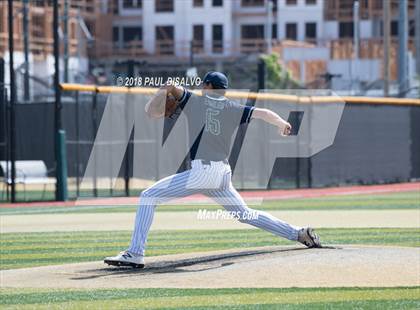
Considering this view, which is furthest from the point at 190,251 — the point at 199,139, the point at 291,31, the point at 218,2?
the point at 291,31

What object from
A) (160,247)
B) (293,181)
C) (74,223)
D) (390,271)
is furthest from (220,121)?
(293,181)

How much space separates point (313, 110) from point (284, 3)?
2096 inches

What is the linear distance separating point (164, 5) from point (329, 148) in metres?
54.1

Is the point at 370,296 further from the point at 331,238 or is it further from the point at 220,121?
the point at 331,238

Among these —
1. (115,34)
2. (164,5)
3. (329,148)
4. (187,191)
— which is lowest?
(329,148)

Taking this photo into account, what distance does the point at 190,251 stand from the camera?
47.1 feet

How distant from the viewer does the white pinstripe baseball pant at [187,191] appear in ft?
38.8

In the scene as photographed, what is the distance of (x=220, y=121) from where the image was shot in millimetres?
12062

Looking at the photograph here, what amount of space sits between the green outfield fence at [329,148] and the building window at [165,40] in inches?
1830

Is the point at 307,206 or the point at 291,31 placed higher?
the point at 291,31

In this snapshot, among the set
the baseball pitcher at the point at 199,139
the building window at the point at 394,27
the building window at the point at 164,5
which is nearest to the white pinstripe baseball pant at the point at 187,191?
the baseball pitcher at the point at 199,139

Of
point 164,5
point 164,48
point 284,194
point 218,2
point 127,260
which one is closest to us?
point 127,260

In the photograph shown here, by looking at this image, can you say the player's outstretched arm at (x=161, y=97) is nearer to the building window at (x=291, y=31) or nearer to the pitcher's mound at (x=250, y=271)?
the pitcher's mound at (x=250, y=271)

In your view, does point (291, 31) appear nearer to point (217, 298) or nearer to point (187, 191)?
point (187, 191)
